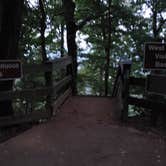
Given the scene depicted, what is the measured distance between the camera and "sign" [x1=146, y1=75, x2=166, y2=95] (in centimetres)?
709

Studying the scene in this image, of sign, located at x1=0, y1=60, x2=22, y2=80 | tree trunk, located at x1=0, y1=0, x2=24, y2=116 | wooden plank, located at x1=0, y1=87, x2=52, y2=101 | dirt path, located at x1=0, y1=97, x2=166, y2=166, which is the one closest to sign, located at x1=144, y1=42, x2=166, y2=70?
dirt path, located at x1=0, y1=97, x2=166, y2=166

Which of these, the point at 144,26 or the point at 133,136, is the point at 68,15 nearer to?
the point at 144,26

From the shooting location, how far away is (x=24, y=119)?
722 centimetres

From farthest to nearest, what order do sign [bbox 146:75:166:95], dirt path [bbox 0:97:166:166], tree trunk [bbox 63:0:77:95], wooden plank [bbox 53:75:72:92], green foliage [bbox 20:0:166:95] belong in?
1. green foliage [bbox 20:0:166:95]
2. tree trunk [bbox 63:0:77:95]
3. wooden plank [bbox 53:75:72:92]
4. sign [bbox 146:75:166:95]
5. dirt path [bbox 0:97:166:166]

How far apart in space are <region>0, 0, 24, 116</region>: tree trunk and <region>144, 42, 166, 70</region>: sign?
2.69m

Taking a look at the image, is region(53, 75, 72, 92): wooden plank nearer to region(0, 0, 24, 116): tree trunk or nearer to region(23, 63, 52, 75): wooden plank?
region(23, 63, 52, 75): wooden plank

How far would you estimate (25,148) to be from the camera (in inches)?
235

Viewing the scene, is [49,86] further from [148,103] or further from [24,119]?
[148,103]

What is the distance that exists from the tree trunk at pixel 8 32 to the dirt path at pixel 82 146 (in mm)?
1138

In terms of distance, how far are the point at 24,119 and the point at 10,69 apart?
996mm

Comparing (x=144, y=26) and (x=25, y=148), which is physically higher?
(x=144, y=26)

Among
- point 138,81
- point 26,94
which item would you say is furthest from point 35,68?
point 138,81

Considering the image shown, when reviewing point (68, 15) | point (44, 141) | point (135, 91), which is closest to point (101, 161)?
point (44, 141)

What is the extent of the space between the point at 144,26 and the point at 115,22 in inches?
55.3
